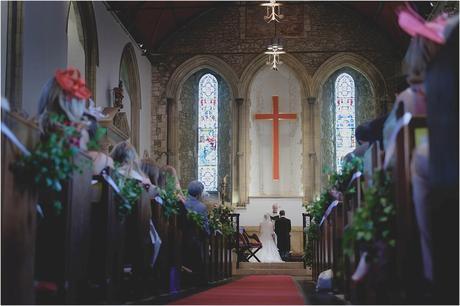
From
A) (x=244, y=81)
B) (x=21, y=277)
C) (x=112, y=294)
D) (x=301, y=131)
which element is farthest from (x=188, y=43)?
(x=21, y=277)

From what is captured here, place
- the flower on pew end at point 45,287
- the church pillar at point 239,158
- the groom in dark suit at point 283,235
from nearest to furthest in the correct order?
the flower on pew end at point 45,287 → the groom in dark suit at point 283,235 → the church pillar at point 239,158

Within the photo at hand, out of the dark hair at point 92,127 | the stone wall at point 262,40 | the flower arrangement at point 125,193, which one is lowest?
the flower arrangement at point 125,193

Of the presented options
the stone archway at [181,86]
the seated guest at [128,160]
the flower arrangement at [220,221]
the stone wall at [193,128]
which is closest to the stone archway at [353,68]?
the stone archway at [181,86]

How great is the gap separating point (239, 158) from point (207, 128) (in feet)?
4.33

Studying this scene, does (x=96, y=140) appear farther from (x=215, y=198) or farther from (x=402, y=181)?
(x=215, y=198)

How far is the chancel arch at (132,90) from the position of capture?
16.3m

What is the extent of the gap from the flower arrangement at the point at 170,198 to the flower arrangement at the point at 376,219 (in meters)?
3.15

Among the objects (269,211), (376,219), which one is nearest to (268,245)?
(269,211)

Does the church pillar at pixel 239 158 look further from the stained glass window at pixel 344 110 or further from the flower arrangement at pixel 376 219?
the flower arrangement at pixel 376 219

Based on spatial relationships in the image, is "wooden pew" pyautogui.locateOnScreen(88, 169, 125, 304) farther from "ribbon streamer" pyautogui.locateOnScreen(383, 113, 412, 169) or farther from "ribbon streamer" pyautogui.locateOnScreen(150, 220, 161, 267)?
"ribbon streamer" pyautogui.locateOnScreen(383, 113, 412, 169)

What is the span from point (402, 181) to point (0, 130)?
2.02 m

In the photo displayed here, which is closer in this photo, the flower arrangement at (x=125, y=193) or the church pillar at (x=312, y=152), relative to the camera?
the flower arrangement at (x=125, y=193)

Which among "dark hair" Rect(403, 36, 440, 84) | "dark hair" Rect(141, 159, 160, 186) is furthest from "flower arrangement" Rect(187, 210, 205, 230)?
"dark hair" Rect(403, 36, 440, 84)

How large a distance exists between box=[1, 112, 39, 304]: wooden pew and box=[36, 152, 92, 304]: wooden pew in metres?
0.44
